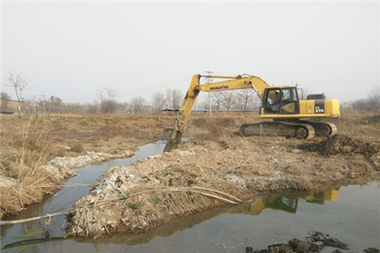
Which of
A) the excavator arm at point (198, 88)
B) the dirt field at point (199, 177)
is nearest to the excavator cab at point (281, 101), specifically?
the excavator arm at point (198, 88)

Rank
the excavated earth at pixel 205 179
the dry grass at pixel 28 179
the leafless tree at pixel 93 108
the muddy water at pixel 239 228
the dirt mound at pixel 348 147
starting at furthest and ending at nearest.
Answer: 1. the leafless tree at pixel 93 108
2. the dirt mound at pixel 348 147
3. the dry grass at pixel 28 179
4. the excavated earth at pixel 205 179
5. the muddy water at pixel 239 228

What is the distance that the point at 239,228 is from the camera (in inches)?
201

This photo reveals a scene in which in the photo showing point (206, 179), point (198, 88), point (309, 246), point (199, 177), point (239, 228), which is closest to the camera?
point (309, 246)

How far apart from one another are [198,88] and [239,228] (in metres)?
10.5

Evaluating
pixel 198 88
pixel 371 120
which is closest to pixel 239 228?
A: pixel 198 88

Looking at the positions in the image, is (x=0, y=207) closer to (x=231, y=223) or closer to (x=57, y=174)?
(x=57, y=174)

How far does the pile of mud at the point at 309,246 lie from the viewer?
4.14 m

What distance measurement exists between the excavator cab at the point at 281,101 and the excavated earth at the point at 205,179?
281 centimetres

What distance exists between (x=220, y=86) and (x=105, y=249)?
38.6 feet

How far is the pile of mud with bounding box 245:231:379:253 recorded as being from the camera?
4.14 metres

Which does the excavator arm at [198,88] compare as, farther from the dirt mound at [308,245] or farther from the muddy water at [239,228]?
→ the dirt mound at [308,245]

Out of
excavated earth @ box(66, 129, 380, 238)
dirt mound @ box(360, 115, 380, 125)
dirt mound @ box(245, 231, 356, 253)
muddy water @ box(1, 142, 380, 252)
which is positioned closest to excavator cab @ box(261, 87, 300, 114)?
excavated earth @ box(66, 129, 380, 238)

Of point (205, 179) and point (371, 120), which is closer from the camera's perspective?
point (205, 179)

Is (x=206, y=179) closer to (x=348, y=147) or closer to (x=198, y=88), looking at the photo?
(x=348, y=147)
